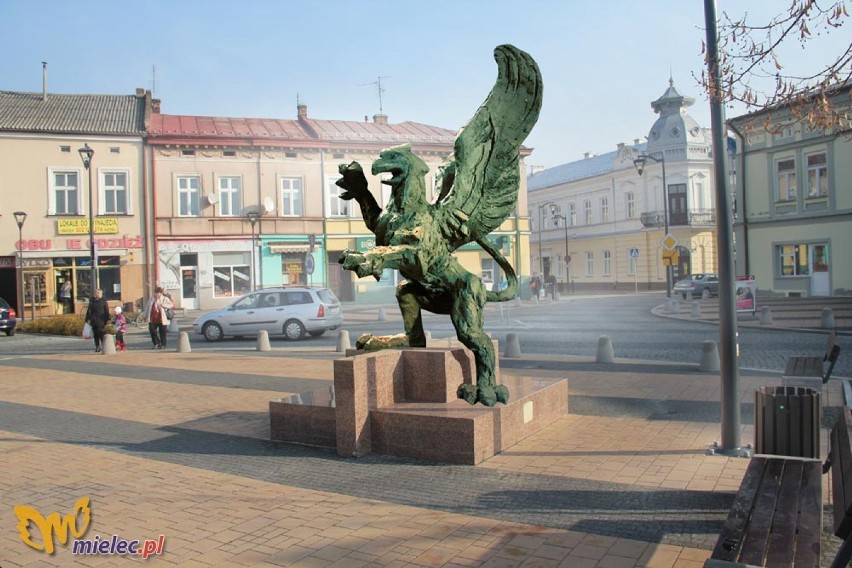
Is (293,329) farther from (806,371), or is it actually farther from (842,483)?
(842,483)

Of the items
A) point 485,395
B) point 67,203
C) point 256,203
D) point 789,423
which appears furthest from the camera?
point 256,203

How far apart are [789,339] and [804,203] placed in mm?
14762

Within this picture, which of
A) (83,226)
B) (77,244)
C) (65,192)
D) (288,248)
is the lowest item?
(288,248)

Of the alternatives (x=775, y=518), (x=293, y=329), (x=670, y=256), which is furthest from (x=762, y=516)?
(x=670, y=256)

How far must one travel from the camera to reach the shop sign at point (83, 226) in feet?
108

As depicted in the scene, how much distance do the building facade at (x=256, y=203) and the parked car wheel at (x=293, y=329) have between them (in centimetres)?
1287

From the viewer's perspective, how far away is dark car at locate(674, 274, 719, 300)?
37.7 metres

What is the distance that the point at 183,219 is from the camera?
35.0m

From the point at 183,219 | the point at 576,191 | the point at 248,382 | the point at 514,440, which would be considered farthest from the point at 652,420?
the point at 576,191

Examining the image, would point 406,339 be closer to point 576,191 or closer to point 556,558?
point 556,558

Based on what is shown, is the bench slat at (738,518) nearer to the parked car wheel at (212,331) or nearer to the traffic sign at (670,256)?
the parked car wheel at (212,331)

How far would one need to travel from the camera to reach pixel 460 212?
749 cm

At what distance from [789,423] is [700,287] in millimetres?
34480

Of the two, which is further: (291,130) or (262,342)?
(291,130)
